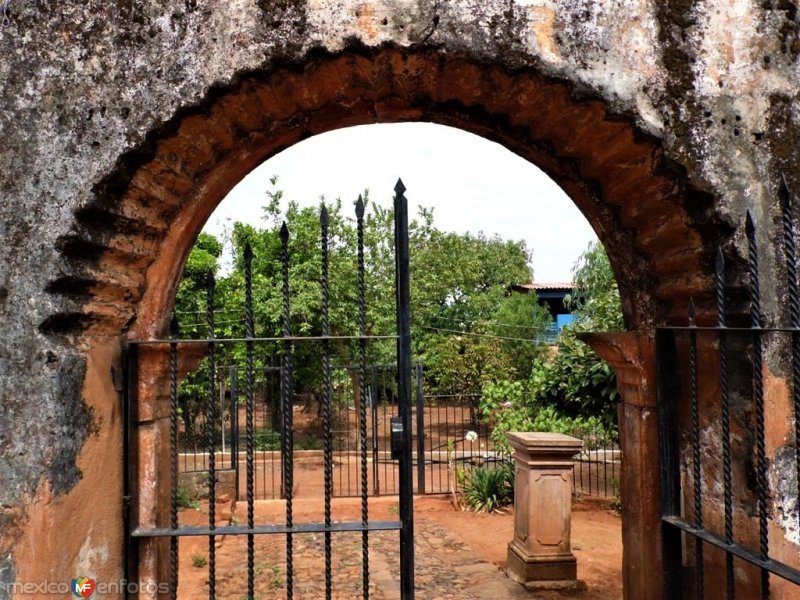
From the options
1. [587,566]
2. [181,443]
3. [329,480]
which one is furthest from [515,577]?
[181,443]

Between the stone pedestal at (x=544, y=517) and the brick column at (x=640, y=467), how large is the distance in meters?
3.18

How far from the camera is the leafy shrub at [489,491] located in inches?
334

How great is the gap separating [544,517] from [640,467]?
3.52 metres

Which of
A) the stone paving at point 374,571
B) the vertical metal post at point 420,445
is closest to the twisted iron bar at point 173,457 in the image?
the stone paving at point 374,571

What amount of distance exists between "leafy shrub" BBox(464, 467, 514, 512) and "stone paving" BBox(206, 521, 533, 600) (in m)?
1.06

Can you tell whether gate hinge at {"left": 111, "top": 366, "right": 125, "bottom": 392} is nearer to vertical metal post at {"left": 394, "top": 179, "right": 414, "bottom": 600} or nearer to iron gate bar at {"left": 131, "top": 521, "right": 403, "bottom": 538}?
iron gate bar at {"left": 131, "top": 521, "right": 403, "bottom": 538}

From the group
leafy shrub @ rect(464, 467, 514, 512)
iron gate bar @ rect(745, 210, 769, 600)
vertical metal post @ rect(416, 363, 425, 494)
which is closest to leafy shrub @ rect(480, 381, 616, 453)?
leafy shrub @ rect(464, 467, 514, 512)

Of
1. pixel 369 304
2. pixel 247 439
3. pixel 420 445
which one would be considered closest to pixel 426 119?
pixel 247 439

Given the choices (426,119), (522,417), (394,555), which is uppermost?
(426,119)

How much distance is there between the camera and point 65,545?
2178 mm

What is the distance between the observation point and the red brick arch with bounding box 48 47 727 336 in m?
2.28

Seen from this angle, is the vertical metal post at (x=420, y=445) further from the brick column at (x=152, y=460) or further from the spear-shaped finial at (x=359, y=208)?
the spear-shaped finial at (x=359, y=208)

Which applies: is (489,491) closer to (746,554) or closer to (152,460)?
(152,460)

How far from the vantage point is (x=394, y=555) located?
667cm
